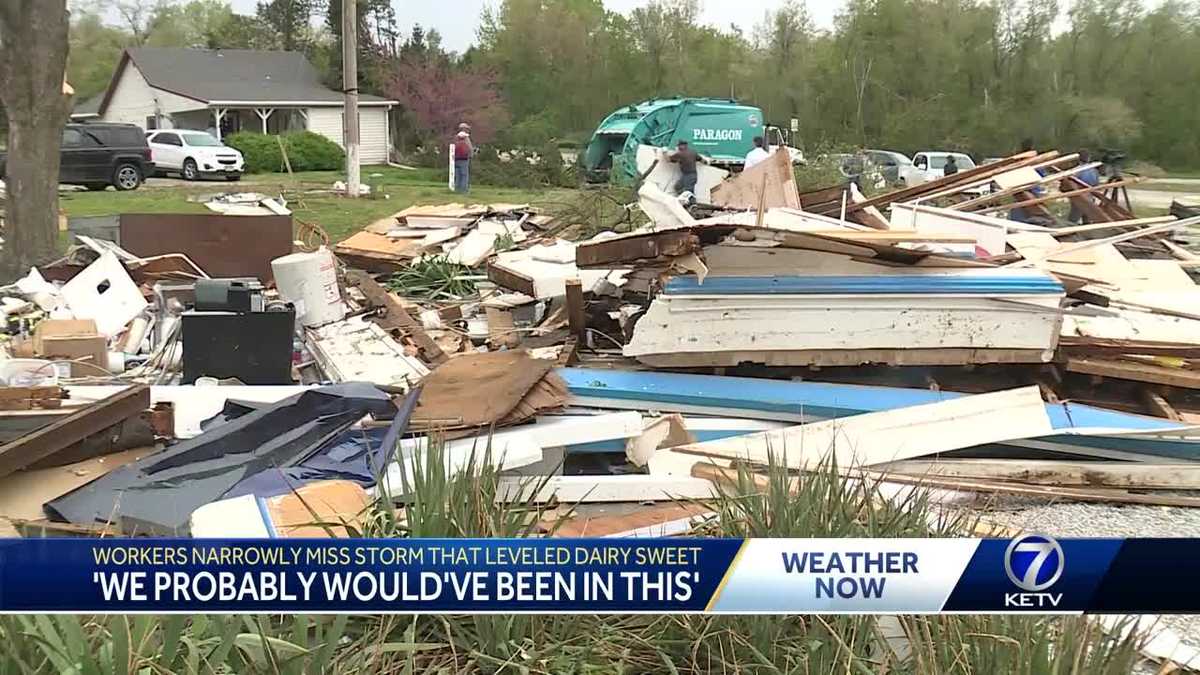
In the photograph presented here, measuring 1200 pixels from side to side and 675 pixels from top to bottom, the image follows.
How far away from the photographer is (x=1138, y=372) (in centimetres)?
561

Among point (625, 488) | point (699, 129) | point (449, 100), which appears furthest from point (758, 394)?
point (449, 100)

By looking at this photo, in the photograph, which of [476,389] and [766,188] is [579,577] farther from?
[766,188]

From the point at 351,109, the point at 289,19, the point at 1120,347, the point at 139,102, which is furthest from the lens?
the point at 289,19

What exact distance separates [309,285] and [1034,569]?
599 cm

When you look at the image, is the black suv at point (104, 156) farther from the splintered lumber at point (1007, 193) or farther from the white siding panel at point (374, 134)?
the splintered lumber at point (1007, 193)

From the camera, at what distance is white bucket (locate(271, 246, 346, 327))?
7262 mm

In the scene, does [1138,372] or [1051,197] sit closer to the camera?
[1138,372]

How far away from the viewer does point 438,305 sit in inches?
341

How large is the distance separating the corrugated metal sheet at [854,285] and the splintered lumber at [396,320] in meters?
A: 1.94

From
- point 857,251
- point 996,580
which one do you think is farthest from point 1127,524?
point 996,580

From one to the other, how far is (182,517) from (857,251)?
3.69 meters

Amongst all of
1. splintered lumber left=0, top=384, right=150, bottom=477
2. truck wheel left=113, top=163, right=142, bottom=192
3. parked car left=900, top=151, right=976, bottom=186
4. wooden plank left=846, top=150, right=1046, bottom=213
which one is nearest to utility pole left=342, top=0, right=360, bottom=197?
truck wheel left=113, top=163, right=142, bottom=192

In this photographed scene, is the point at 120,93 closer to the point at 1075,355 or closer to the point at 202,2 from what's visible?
the point at 202,2

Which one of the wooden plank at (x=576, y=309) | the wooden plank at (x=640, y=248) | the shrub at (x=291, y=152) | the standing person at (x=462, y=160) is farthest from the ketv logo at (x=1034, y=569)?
the shrub at (x=291, y=152)
